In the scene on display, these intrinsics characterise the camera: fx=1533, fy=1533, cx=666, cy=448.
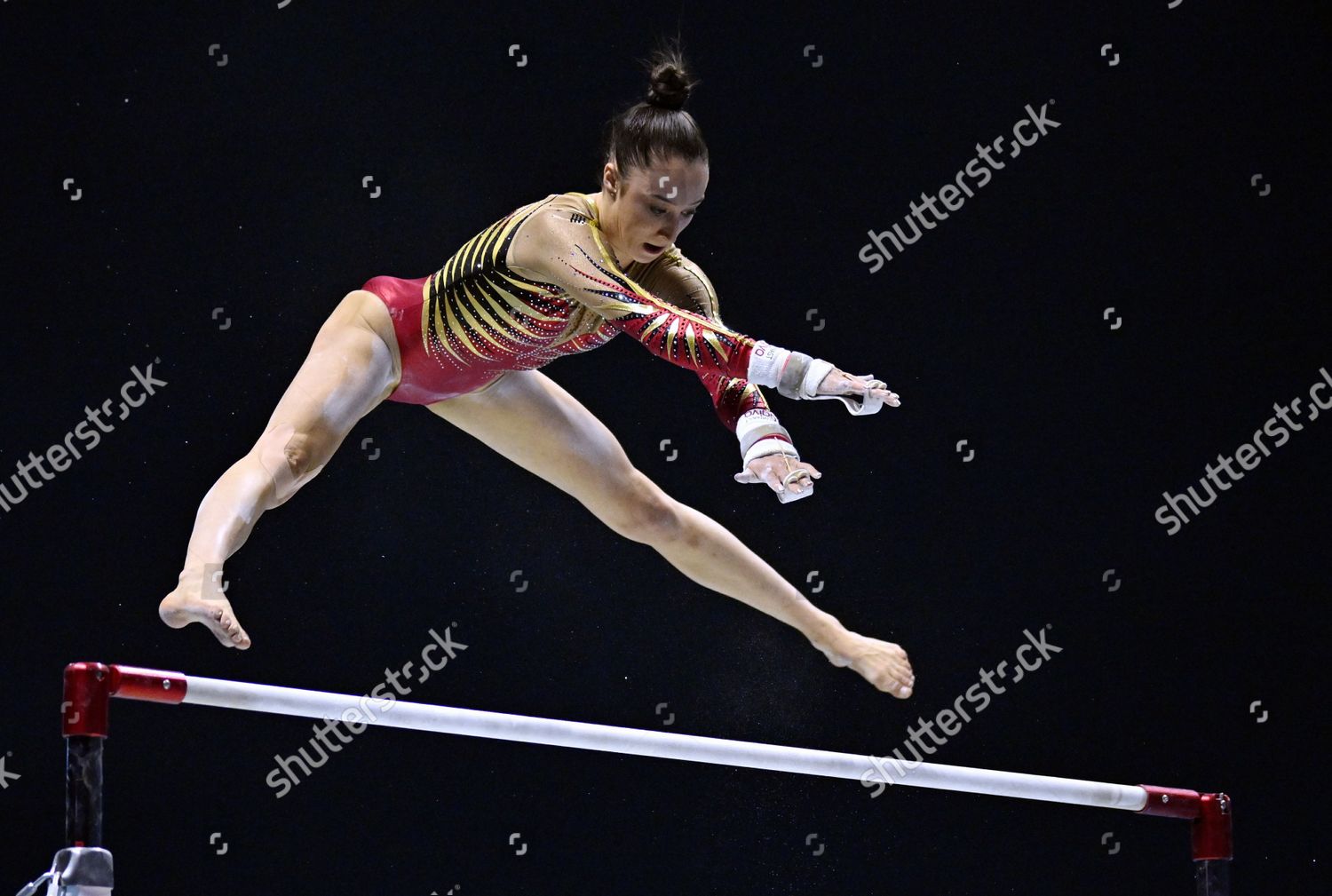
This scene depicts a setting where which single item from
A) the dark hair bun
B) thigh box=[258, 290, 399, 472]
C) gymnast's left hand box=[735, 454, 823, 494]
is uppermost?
the dark hair bun

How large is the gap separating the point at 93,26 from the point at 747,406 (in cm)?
216

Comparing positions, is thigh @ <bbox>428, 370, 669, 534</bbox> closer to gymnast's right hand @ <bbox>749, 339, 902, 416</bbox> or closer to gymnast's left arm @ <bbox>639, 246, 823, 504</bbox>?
gymnast's left arm @ <bbox>639, 246, 823, 504</bbox>

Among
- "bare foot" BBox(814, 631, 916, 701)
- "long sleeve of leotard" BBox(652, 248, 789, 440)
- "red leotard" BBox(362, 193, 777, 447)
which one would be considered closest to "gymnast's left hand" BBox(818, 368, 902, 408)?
"red leotard" BBox(362, 193, 777, 447)

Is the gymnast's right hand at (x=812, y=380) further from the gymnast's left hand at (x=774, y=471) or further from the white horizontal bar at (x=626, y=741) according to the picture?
the white horizontal bar at (x=626, y=741)

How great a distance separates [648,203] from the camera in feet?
9.81

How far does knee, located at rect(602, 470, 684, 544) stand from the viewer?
3.37 metres

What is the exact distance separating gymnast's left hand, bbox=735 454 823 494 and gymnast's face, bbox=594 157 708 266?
498mm

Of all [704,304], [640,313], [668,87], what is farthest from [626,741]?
[668,87]

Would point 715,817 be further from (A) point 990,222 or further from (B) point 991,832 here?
(A) point 990,222

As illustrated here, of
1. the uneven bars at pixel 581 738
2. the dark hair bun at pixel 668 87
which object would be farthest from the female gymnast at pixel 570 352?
the uneven bars at pixel 581 738

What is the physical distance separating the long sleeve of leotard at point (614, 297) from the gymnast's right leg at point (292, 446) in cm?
35

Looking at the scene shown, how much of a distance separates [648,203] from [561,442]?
0.62 m

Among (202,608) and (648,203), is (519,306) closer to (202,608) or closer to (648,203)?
(648,203)

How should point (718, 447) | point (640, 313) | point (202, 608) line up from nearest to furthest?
point (202, 608) → point (640, 313) → point (718, 447)
